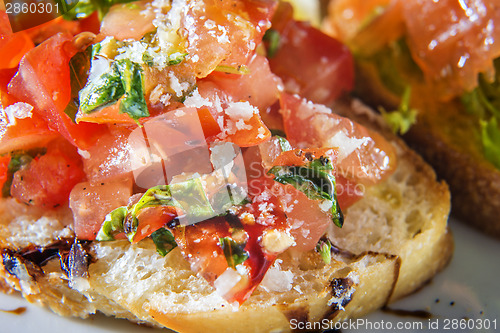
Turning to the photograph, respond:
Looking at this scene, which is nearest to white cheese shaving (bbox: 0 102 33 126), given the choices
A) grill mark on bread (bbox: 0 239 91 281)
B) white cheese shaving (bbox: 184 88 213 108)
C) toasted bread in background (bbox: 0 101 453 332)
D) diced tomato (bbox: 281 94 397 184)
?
toasted bread in background (bbox: 0 101 453 332)

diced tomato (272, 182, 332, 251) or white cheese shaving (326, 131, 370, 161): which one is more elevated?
white cheese shaving (326, 131, 370, 161)

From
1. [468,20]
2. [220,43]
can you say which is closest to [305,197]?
[220,43]

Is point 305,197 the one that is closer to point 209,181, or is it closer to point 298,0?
point 209,181

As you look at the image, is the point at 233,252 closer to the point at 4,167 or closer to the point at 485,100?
the point at 4,167

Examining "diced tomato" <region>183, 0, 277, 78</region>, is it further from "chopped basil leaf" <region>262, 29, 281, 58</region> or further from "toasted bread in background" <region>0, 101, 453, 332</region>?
"toasted bread in background" <region>0, 101, 453, 332</region>

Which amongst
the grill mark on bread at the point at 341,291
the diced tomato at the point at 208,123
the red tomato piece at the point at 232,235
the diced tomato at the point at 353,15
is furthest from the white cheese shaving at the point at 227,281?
the diced tomato at the point at 353,15

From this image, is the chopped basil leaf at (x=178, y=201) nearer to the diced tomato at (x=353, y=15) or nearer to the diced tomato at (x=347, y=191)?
the diced tomato at (x=347, y=191)
